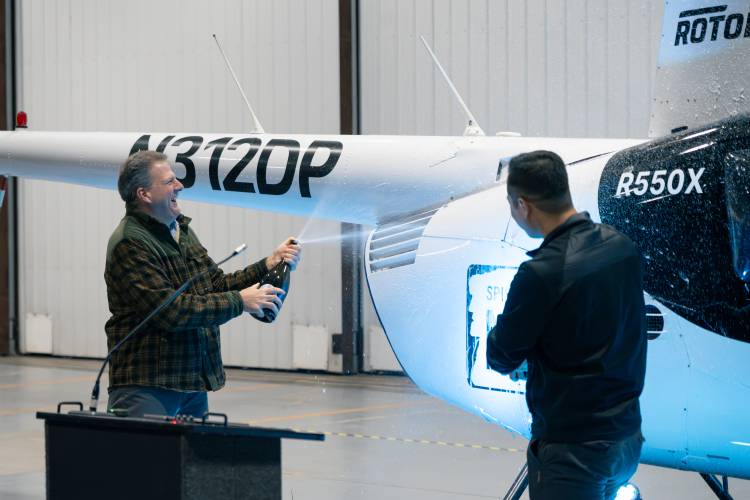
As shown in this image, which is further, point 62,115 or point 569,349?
point 62,115

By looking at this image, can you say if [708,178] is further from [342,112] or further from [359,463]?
[342,112]

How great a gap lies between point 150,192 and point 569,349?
1.70m

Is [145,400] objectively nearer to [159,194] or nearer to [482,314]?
[159,194]

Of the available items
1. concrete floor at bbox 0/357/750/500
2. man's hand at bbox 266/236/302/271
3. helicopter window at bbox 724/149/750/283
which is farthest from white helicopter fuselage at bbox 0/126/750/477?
concrete floor at bbox 0/357/750/500

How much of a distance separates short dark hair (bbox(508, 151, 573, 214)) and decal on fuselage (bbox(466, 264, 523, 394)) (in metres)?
1.31

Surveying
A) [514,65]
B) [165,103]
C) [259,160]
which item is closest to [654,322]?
[259,160]

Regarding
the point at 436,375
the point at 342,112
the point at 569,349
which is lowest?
the point at 436,375

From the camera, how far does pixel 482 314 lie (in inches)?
163

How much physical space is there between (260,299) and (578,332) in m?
1.38

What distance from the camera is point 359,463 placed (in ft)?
22.0

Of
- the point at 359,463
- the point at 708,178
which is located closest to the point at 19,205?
the point at 359,463

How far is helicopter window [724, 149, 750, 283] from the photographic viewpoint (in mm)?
3406

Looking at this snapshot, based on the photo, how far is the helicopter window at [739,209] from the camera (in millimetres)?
3406

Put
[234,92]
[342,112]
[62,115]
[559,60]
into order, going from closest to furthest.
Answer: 1. [559,60]
2. [342,112]
3. [234,92]
4. [62,115]
